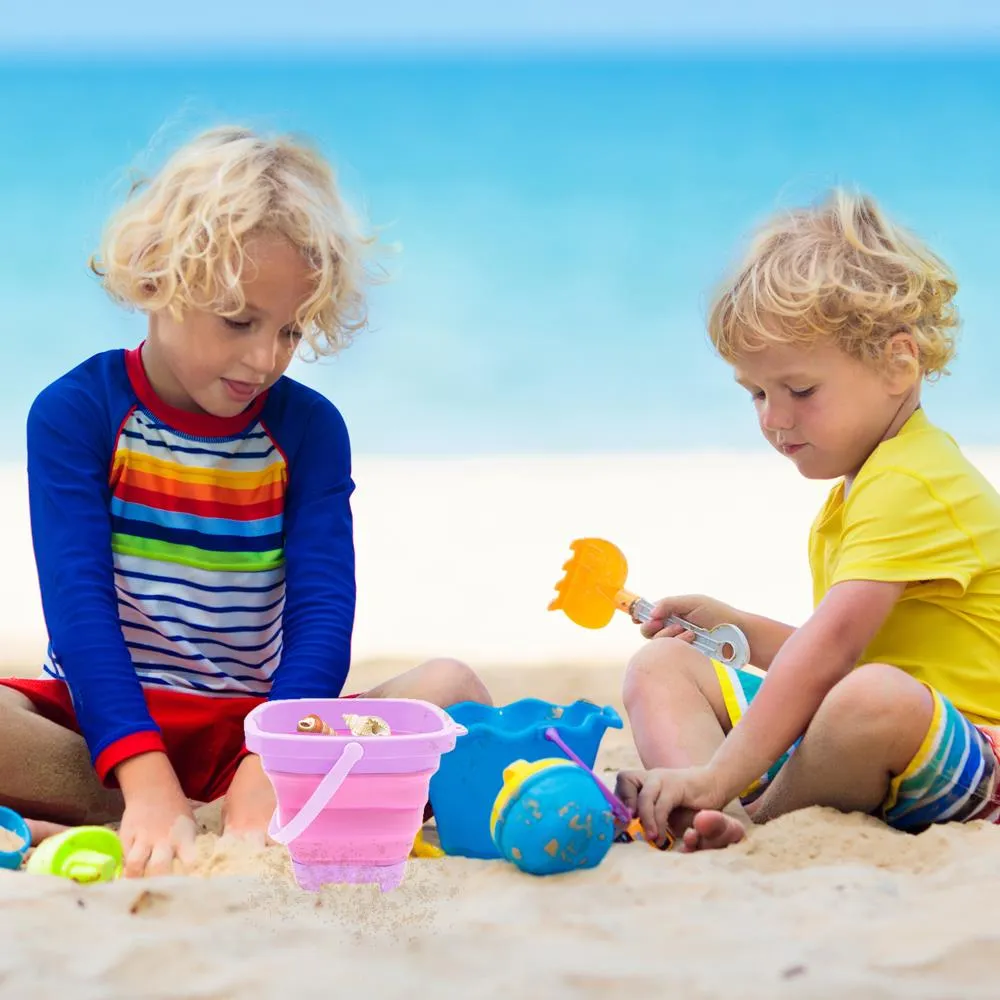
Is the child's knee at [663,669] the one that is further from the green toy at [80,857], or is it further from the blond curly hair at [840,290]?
the green toy at [80,857]

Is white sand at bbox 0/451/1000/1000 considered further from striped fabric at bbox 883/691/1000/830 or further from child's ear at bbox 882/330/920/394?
child's ear at bbox 882/330/920/394

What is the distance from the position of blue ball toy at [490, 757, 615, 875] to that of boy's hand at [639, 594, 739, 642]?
0.77 m

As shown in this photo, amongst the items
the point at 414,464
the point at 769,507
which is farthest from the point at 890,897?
the point at 414,464

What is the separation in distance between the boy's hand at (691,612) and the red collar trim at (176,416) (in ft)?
2.66

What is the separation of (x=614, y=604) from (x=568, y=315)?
10.3m

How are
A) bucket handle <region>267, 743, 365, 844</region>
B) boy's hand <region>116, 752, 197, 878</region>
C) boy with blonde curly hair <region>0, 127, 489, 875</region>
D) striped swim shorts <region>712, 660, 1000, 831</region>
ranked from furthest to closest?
boy with blonde curly hair <region>0, 127, 489, 875</region> → striped swim shorts <region>712, 660, 1000, 831</region> → boy's hand <region>116, 752, 197, 878</region> → bucket handle <region>267, 743, 365, 844</region>

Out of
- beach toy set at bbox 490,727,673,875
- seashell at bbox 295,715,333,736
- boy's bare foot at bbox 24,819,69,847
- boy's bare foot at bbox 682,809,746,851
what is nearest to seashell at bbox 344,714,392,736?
→ seashell at bbox 295,715,333,736

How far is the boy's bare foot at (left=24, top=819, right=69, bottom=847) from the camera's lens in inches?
76.1

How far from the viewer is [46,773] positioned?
2043 millimetres

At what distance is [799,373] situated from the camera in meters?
2.10

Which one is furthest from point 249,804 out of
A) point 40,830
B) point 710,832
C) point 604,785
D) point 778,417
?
point 778,417

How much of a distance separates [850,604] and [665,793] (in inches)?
15.2

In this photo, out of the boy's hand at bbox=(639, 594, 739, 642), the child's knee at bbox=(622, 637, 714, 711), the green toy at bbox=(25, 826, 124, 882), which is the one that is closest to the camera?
the green toy at bbox=(25, 826, 124, 882)

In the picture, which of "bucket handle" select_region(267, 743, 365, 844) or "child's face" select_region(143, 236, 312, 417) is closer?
"bucket handle" select_region(267, 743, 365, 844)
